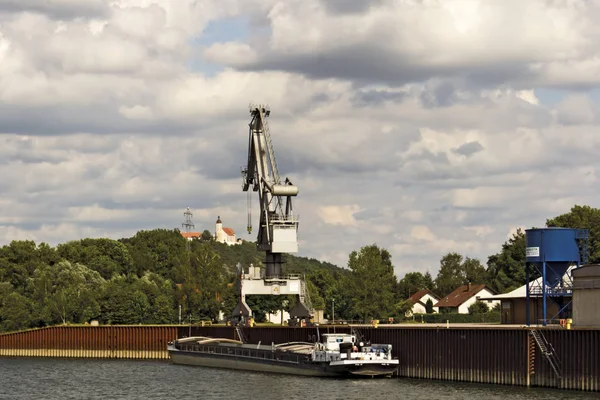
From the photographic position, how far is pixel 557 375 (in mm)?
75812

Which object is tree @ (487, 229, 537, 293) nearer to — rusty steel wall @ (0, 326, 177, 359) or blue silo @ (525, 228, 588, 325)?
rusty steel wall @ (0, 326, 177, 359)

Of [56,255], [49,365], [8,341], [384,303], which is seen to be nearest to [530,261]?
[49,365]

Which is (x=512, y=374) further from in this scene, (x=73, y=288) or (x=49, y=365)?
(x=73, y=288)

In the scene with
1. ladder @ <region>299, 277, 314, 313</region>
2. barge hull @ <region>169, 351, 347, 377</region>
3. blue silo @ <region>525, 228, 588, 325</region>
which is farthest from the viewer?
ladder @ <region>299, 277, 314, 313</region>

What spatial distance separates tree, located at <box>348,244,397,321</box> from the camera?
158675mm

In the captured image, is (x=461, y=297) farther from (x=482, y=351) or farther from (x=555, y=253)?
(x=482, y=351)

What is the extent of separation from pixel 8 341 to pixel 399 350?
69.0 metres

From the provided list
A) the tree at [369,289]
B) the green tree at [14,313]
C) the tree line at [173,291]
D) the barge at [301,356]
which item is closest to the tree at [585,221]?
the tree line at [173,291]

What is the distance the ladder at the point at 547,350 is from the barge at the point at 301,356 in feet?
51.7

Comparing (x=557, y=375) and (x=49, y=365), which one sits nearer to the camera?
(x=557, y=375)

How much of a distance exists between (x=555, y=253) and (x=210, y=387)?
101 ft

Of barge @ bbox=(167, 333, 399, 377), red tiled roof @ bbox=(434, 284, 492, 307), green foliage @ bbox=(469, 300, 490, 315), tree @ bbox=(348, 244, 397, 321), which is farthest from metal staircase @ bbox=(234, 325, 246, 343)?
red tiled roof @ bbox=(434, 284, 492, 307)

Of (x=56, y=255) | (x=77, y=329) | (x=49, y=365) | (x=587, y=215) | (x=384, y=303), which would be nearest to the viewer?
(x=49, y=365)

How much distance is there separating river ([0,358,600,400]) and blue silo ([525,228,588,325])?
516 inches
